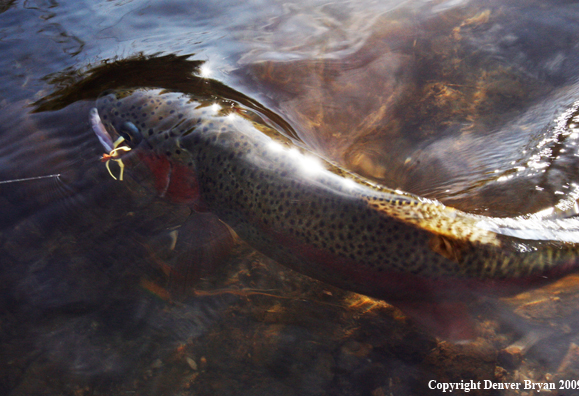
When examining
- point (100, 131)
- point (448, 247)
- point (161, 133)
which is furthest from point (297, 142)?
point (100, 131)

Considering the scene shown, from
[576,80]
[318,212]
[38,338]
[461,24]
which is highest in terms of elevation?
[461,24]

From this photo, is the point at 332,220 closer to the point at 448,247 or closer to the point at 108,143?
the point at 448,247

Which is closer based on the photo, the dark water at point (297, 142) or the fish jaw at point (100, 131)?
the dark water at point (297, 142)

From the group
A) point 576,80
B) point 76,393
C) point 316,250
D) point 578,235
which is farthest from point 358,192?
point 576,80

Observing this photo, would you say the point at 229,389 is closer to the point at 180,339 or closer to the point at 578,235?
the point at 180,339

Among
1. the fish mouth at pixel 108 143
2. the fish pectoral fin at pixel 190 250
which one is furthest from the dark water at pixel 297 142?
the fish mouth at pixel 108 143

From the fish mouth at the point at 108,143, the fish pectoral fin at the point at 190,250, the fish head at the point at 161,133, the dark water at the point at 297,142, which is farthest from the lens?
the fish mouth at the point at 108,143

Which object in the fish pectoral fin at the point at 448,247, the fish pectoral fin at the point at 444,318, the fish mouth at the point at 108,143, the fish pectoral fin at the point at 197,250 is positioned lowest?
the fish pectoral fin at the point at 444,318

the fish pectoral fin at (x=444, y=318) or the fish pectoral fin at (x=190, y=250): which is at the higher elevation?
the fish pectoral fin at (x=190, y=250)

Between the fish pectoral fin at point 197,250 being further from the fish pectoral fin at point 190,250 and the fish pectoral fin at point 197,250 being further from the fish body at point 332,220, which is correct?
the fish body at point 332,220
